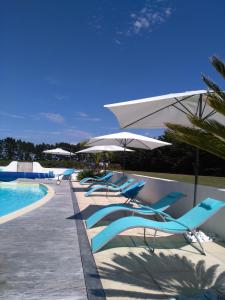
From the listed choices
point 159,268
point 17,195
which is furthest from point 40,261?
point 17,195

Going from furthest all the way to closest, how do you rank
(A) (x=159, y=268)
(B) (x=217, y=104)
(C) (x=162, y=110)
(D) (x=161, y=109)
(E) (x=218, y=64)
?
(C) (x=162, y=110) < (D) (x=161, y=109) < (A) (x=159, y=268) < (E) (x=218, y=64) < (B) (x=217, y=104)

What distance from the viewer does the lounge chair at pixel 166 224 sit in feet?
14.6

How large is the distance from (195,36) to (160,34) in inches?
97.3

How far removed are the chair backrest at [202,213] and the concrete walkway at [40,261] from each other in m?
1.79

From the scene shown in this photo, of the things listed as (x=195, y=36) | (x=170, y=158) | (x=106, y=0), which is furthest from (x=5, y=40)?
(x=170, y=158)

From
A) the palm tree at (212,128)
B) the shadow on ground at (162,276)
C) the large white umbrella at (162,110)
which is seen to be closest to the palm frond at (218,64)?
the palm tree at (212,128)

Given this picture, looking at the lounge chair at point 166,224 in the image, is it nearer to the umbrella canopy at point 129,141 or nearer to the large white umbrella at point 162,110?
the large white umbrella at point 162,110

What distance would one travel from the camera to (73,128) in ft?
135

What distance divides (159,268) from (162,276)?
0.30m

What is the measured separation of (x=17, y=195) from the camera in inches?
623

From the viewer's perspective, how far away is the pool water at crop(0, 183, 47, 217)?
41.1 ft

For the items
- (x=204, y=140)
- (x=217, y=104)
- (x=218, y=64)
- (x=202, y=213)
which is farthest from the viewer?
(x=202, y=213)

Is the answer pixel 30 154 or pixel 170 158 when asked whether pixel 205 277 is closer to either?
pixel 170 158

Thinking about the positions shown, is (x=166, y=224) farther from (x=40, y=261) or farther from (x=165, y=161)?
(x=165, y=161)
